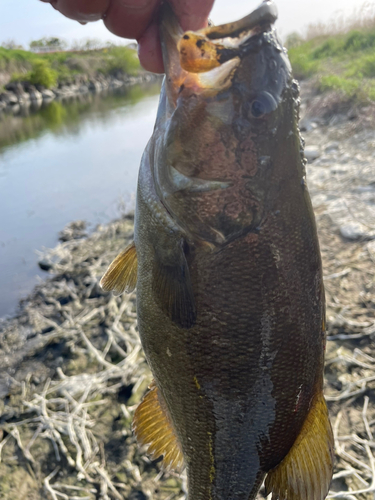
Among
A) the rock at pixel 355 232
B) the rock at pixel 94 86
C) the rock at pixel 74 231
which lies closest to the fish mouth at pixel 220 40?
the rock at pixel 355 232

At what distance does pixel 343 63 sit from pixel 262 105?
19901 mm

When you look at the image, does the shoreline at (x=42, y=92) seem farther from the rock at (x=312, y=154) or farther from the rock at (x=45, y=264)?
the rock at (x=312, y=154)

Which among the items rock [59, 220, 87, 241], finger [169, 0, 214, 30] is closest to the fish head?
Answer: finger [169, 0, 214, 30]

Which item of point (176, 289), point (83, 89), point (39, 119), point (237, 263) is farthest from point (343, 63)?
point (83, 89)

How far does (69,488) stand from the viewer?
9.68 ft

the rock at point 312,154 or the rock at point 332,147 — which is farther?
the rock at point 312,154

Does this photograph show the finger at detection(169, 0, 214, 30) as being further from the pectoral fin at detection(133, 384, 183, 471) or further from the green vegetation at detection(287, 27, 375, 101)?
the green vegetation at detection(287, 27, 375, 101)

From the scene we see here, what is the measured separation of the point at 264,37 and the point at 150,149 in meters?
0.65

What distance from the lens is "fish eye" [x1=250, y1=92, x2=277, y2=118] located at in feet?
4.60

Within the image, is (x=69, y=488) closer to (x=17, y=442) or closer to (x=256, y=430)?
(x=17, y=442)

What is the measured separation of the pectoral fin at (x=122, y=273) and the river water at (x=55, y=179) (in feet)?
17.2

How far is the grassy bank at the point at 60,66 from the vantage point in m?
38.3

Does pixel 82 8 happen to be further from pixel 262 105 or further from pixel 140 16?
pixel 262 105

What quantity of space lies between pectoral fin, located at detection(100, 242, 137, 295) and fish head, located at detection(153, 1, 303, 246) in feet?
1.68
